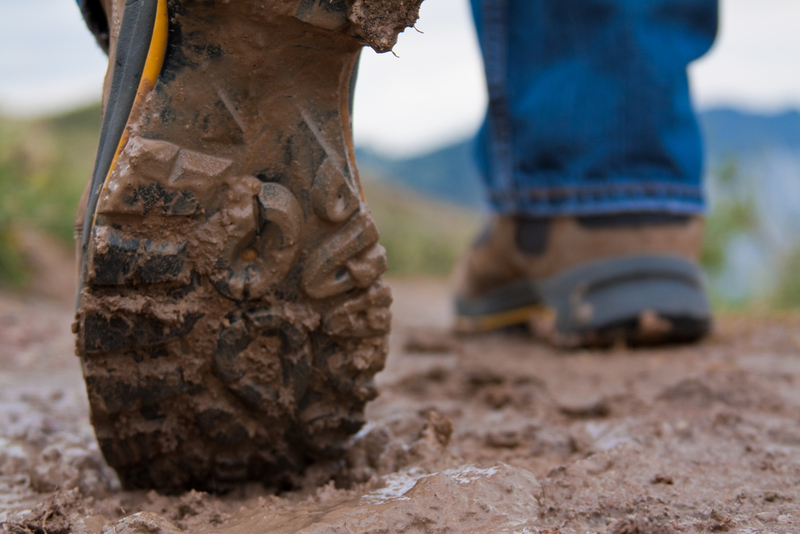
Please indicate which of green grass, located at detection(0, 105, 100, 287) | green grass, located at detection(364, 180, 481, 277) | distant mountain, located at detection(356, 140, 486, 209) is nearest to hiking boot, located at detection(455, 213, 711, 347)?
green grass, located at detection(0, 105, 100, 287)

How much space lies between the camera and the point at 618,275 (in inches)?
67.2

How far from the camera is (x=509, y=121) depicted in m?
1.76

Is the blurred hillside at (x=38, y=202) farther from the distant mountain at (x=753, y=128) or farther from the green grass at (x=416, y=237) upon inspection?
the distant mountain at (x=753, y=128)

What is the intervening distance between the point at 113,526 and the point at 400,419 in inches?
18.5

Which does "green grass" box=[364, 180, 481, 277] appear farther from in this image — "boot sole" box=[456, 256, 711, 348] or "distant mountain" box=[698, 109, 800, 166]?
"boot sole" box=[456, 256, 711, 348]

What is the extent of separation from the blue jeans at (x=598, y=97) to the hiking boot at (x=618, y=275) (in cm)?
5

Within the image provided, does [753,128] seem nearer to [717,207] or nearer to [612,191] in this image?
[717,207]

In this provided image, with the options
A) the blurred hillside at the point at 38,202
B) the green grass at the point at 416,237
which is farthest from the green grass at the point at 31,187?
the green grass at the point at 416,237

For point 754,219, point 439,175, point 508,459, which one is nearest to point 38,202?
point 508,459

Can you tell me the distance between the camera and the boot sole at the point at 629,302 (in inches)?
65.9

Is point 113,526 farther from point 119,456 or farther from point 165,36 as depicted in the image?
point 165,36

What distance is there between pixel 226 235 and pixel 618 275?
1209mm

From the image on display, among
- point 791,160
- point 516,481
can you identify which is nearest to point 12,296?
point 516,481

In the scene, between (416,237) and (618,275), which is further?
(416,237)
